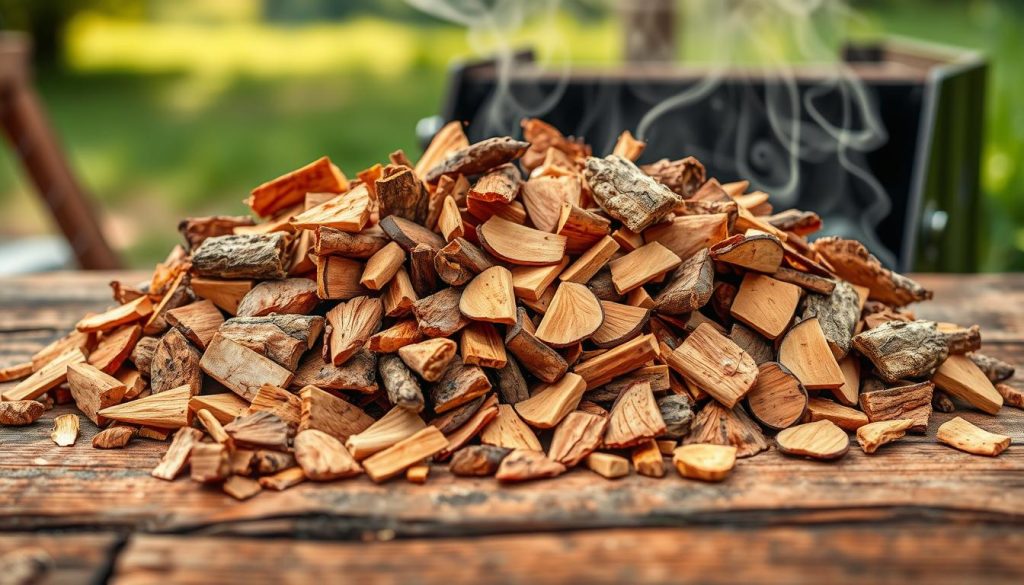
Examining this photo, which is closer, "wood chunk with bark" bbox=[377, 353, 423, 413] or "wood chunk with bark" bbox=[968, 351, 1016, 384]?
"wood chunk with bark" bbox=[377, 353, 423, 413]

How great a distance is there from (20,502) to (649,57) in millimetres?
2168

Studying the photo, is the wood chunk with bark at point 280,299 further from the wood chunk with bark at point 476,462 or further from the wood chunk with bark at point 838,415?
the wood chunk with bark at point 838,415

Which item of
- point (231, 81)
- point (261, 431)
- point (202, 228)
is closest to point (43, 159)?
point (202, 228)

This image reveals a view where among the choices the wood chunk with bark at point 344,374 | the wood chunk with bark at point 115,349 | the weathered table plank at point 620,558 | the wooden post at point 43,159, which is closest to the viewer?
the weathered table plank at point 620,558

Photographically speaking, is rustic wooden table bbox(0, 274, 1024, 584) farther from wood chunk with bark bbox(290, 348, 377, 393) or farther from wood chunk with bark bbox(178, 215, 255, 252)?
wood chunk with bark bbox(178, 215, 255, 252)

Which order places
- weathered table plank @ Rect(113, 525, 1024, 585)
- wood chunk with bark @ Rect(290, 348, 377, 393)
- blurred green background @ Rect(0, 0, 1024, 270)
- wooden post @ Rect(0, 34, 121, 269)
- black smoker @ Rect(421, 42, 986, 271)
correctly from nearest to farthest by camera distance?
weathered table plank @ Rect(113, 525, 1024, 585)
wood chunk with bark @ Rect(290, 348, 377, 393)
black smoker @ Rect(421, 42, 986, 271)
wooden post @ Rect(0, 34, 121, 269)
blurred green background @ Rect(0, 0, 1024, 270)

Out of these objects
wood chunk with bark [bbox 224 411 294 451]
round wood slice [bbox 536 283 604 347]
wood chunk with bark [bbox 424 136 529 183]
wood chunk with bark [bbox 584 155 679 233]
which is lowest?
wood chunk with bark [bbox 224 411 294 451]

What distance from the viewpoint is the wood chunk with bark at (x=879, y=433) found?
0.78m

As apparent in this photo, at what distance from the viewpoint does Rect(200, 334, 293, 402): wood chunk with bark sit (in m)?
0.84

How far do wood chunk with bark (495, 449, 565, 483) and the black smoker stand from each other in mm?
1076

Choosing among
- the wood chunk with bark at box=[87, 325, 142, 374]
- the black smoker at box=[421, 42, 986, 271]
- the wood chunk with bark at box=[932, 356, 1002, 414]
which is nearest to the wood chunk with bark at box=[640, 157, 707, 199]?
the wood chunk with bark at box=[932, 356, 1002, 414]

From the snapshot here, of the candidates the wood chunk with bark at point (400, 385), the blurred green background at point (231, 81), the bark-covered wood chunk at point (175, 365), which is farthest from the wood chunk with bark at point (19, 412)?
the blurred green background at point (231, 81)

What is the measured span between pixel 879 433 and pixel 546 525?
0.34 metres

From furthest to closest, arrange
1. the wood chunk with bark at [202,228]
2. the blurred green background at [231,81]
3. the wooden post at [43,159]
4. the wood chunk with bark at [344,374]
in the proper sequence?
the blurred green background at [231,81]
the wooden post at [43,159]
the wood chunk with bark at [202,228]
the wood chunk with bark at [344,374]
